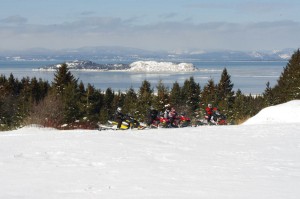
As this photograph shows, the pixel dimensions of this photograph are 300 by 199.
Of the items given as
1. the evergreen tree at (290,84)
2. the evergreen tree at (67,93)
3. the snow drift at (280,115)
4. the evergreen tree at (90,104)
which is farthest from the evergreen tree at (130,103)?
the snow drift at (280,115)

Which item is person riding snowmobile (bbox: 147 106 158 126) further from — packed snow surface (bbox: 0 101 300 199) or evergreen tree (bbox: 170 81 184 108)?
evergreen tree (bbox: 170 81 184 108)

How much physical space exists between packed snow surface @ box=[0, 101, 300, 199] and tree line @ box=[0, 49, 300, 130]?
29.5 m

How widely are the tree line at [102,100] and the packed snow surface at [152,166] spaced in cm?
2949

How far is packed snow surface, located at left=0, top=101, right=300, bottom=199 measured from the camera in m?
6.83

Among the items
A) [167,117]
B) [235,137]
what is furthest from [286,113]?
[235,137]

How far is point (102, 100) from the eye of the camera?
200ft

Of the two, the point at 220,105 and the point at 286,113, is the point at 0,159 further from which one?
the point at 220,105

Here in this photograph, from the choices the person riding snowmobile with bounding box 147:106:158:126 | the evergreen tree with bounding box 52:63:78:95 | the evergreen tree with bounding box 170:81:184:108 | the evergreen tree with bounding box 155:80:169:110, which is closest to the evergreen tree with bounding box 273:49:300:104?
the evergreen tree with bounding box 170:81:184:108

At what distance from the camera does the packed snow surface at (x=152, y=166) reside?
683cm

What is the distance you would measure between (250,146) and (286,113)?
9950 millimetres

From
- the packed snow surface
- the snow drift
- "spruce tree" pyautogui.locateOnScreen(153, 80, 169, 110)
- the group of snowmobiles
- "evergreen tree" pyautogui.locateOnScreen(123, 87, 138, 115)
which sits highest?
the packed snow surface

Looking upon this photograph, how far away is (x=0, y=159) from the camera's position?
937 centimetres

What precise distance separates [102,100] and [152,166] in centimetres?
5249

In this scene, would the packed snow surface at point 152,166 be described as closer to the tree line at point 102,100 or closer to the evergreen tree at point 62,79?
the tree line at point 102,100
